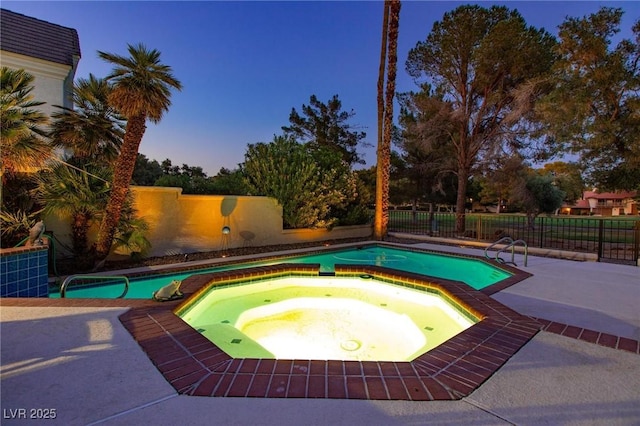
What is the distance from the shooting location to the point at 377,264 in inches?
365

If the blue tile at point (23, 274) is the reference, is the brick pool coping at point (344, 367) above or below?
below

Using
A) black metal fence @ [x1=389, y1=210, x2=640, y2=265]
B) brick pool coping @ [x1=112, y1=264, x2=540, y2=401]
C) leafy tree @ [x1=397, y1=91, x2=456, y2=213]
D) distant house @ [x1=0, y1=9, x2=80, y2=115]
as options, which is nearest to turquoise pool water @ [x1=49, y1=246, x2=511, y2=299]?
black metal fence @ [x1=389, y1=210, x2=640, y2=265]

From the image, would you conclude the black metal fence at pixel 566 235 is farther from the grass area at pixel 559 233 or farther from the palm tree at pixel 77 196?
the palm tree at pixel 77 196

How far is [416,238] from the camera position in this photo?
1265 centimetres

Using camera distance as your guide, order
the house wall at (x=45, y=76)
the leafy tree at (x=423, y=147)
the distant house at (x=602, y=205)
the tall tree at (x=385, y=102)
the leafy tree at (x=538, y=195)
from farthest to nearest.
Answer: the distant house at (x=602, y=205) < the leafy tree at (x=538, y=195) < the leafy tree at (x=423, y=147) < the tall tree at (x=385, y=102) < the house wall at (x=45, y=76)

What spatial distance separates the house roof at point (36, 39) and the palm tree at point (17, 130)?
7558 mm

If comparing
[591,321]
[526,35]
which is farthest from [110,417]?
[526,35]

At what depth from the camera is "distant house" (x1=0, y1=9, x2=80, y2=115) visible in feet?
36.2

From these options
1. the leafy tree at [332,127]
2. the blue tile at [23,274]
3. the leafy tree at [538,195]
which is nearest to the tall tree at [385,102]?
the leafy tree at [538,195]

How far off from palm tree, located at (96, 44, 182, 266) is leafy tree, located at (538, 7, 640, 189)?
1190 centimetres

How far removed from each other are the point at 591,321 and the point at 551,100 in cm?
992

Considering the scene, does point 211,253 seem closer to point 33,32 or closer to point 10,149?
point 10,149

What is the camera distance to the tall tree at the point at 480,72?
43.0 feet

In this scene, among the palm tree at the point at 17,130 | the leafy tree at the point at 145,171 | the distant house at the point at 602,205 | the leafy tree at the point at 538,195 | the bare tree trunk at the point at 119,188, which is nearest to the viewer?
the palm tree at the point at 17,130
